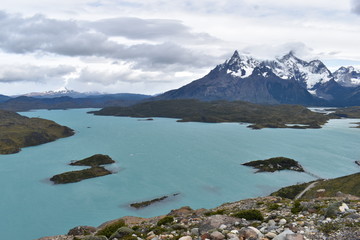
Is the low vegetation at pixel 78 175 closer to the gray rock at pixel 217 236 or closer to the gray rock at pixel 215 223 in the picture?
the gray rock at pixel 215 223

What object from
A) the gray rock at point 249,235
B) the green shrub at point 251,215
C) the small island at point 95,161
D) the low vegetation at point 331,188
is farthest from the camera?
the small island at point 95,161

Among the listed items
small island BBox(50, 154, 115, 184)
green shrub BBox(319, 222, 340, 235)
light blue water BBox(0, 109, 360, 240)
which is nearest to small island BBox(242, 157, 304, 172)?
light blue water BBox(0, 109, 360, 240)

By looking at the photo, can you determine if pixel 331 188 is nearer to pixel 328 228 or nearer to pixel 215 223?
pixel 215 223

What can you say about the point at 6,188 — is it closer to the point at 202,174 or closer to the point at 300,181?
the point at 202,174

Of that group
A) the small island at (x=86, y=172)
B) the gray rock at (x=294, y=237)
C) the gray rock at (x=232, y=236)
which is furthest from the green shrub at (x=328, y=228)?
the small island at (x=86, y=172)

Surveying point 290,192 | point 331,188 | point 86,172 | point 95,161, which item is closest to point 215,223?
point 331,188

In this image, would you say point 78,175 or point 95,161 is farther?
point 95,161
